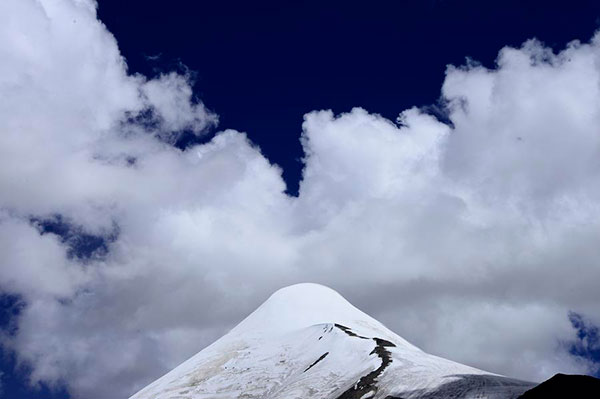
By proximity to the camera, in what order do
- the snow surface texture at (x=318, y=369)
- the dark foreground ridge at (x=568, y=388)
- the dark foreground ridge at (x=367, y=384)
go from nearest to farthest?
1. the dark foreground ridge at (x=568, y=388)
2. the snow surface texture at (x=318, y=369)
3. the dark foreground ridge at (x=367, y=384)

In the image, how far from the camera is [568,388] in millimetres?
70938

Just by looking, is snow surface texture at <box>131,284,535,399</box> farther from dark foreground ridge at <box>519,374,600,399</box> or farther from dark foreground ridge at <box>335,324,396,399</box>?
dark foreground ridge at <box>519,374,600,399</box>

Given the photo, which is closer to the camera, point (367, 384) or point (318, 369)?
point (367, 384)

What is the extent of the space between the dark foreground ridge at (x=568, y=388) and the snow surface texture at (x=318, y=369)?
819cm

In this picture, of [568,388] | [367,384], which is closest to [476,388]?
[568,388]

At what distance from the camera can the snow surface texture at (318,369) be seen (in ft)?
320

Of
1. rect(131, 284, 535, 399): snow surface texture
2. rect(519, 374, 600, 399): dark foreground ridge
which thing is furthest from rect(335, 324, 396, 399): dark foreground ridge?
rect(519, 374, 600, 399): dark foreground ridge

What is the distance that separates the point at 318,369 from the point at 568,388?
70.9 meters

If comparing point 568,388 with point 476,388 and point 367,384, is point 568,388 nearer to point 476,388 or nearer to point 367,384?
point 476,388

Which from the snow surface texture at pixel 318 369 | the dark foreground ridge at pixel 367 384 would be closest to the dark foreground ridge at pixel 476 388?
the snow surface texture at pixel 318 369

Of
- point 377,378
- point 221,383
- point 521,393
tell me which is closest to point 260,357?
point 221,383

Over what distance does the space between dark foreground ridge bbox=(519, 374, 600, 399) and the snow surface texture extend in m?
8.19

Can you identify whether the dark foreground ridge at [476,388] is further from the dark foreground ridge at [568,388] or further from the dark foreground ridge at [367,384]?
the dark foreground ridge at [367,384]

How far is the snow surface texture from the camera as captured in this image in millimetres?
97562
